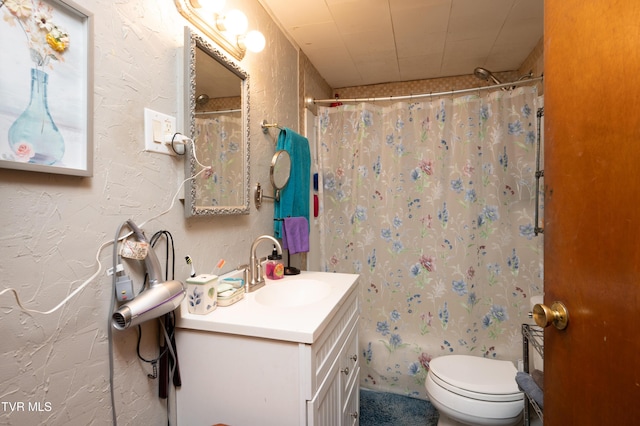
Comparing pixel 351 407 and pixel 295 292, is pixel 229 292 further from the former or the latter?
A: pixel 351 407

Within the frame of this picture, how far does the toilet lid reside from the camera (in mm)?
1359

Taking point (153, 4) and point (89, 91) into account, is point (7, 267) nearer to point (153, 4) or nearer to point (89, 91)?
point (89, 91)

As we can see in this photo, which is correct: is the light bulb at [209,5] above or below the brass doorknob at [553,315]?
above

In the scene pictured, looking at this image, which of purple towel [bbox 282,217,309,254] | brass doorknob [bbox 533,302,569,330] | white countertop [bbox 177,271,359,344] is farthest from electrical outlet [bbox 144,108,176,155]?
brass doorknob [bbox 533,302,569,330]

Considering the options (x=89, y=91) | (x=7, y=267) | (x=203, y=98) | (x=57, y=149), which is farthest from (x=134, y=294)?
(x=203, y=98)

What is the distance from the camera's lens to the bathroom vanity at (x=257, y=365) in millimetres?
822

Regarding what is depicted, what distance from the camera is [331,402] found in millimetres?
1035

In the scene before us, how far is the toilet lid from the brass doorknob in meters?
0.91

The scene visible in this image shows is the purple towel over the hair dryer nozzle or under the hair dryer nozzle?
over

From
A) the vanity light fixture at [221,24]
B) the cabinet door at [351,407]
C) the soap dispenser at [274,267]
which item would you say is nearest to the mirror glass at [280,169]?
the soap dispenser at [274,267]

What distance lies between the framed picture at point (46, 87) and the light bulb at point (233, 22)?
0.58 meters

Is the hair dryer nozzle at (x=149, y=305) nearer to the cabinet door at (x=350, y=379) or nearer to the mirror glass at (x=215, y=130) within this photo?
the mirror glass at (x=215, y=130)

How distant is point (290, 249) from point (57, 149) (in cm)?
113

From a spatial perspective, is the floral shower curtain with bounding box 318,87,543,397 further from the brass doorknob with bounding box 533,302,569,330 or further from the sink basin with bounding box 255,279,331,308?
the brass doorknob with bounding box 533,302,569,330
